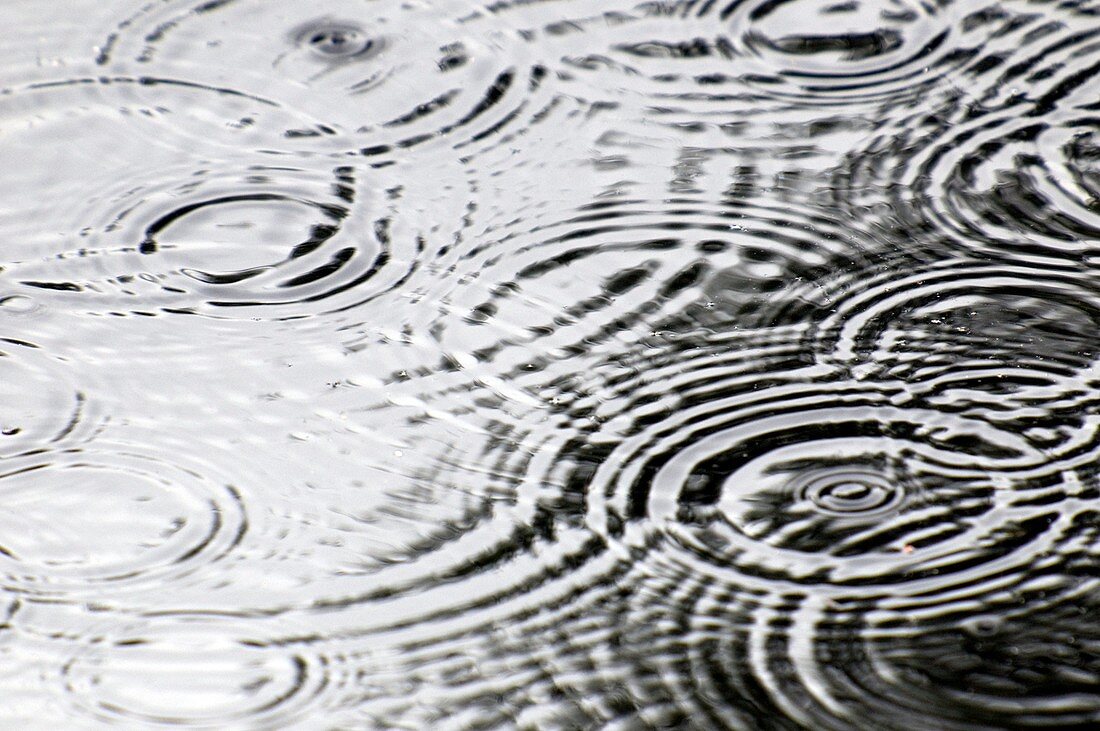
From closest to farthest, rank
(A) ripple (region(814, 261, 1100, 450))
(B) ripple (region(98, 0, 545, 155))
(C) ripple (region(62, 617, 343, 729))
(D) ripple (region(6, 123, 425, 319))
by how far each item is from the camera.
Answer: (C) ripple (region(62, 617, 343, 729)), (A) ripple (region(814, 261, 1100, 450)), (D) ripple (region(6, 123, 425, 319)), (B) ripple (region(98, 0, 545, 155))

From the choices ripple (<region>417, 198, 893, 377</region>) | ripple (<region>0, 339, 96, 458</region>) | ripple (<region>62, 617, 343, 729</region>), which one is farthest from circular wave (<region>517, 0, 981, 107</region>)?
ripple (<region>62, 617, 343, 729</region>)

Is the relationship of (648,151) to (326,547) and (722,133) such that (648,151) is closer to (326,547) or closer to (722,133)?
(722,133)

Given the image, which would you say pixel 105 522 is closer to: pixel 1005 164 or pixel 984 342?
pixel 984 342

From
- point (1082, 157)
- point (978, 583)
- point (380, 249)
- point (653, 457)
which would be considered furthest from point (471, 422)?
point (1082, 157)

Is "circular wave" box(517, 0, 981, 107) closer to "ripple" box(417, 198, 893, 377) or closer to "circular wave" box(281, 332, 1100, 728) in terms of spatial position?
"ripple" box(417, 198, 893, 377)

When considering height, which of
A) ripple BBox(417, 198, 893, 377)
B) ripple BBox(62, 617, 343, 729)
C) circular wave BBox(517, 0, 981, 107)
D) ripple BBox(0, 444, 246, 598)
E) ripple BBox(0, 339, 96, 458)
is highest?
circular wave BBox(517, 0, 981, 107)

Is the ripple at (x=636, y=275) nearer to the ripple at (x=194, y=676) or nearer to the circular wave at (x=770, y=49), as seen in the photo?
the circular wave at (x=770, y=49)

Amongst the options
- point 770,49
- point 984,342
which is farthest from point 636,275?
point 770,49
